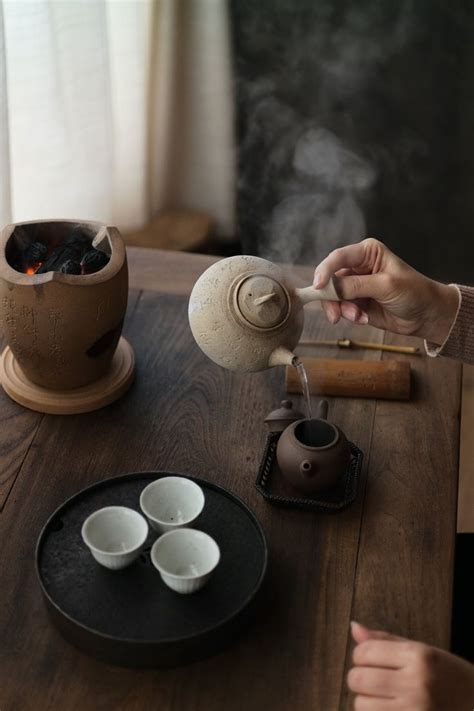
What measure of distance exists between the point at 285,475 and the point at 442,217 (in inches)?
73.6

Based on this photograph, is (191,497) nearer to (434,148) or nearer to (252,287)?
(252,287)

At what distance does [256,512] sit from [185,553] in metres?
0.18

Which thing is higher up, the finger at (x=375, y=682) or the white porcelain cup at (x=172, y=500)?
the white porcelain cup at (x=172, y=500)

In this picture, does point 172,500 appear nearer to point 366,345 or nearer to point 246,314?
point 246,314

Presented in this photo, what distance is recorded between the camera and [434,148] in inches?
113

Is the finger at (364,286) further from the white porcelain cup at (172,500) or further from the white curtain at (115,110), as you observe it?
the white curtain at (115,110)

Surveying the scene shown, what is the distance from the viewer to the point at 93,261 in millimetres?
1523

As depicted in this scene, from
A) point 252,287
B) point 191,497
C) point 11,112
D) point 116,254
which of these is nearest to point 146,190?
point 11,112

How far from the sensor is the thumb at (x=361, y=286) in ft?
4.91

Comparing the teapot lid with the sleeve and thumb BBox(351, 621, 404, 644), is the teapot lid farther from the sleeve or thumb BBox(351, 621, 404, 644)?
thumb BBox(351, 621, 404, 644)

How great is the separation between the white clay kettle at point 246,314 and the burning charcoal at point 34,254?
320mm

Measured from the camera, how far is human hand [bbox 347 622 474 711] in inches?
41.9

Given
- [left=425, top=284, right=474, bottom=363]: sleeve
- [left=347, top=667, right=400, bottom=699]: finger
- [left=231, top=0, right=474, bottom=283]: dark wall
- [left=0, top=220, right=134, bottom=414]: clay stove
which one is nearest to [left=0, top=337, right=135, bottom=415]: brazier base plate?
[left=0, top=220, right=134, bottom=414]: clay stove

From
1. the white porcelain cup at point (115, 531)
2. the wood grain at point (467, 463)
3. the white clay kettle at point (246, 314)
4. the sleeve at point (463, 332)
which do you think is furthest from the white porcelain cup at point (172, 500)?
the wood grain at point (467, 463)
